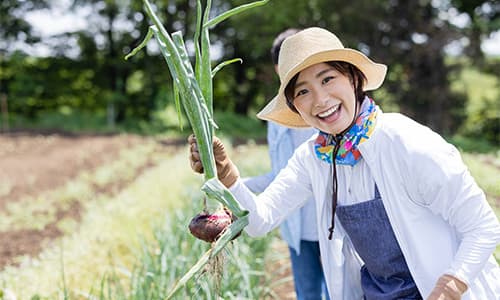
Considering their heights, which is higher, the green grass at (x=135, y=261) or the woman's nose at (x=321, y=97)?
the woman's nose at (x=321, y=97)

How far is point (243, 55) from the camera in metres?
19.4

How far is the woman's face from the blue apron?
0.22m

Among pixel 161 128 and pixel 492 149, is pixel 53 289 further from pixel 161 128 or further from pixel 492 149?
pixel 161 128

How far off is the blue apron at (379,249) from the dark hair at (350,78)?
29 cm

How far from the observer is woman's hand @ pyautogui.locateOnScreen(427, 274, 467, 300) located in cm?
130

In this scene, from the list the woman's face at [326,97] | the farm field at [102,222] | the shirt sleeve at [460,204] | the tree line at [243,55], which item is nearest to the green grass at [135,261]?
the farm field at [102,222]

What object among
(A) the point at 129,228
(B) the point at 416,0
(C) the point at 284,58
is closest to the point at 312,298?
(C) the point at 284,58

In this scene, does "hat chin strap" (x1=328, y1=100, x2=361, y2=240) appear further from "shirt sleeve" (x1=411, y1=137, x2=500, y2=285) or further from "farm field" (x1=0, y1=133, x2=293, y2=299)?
"farm field" (x1=0, y1=133, x2=293, y2=299)

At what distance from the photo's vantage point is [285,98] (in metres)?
1.63

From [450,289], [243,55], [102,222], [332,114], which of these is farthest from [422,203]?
[243,55]

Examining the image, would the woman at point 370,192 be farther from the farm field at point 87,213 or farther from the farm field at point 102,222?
the farm field at point 87,213

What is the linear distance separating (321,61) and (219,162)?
39 cm

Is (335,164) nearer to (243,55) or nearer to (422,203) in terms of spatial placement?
(422,203)

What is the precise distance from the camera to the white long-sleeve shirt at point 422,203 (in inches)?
51.8
